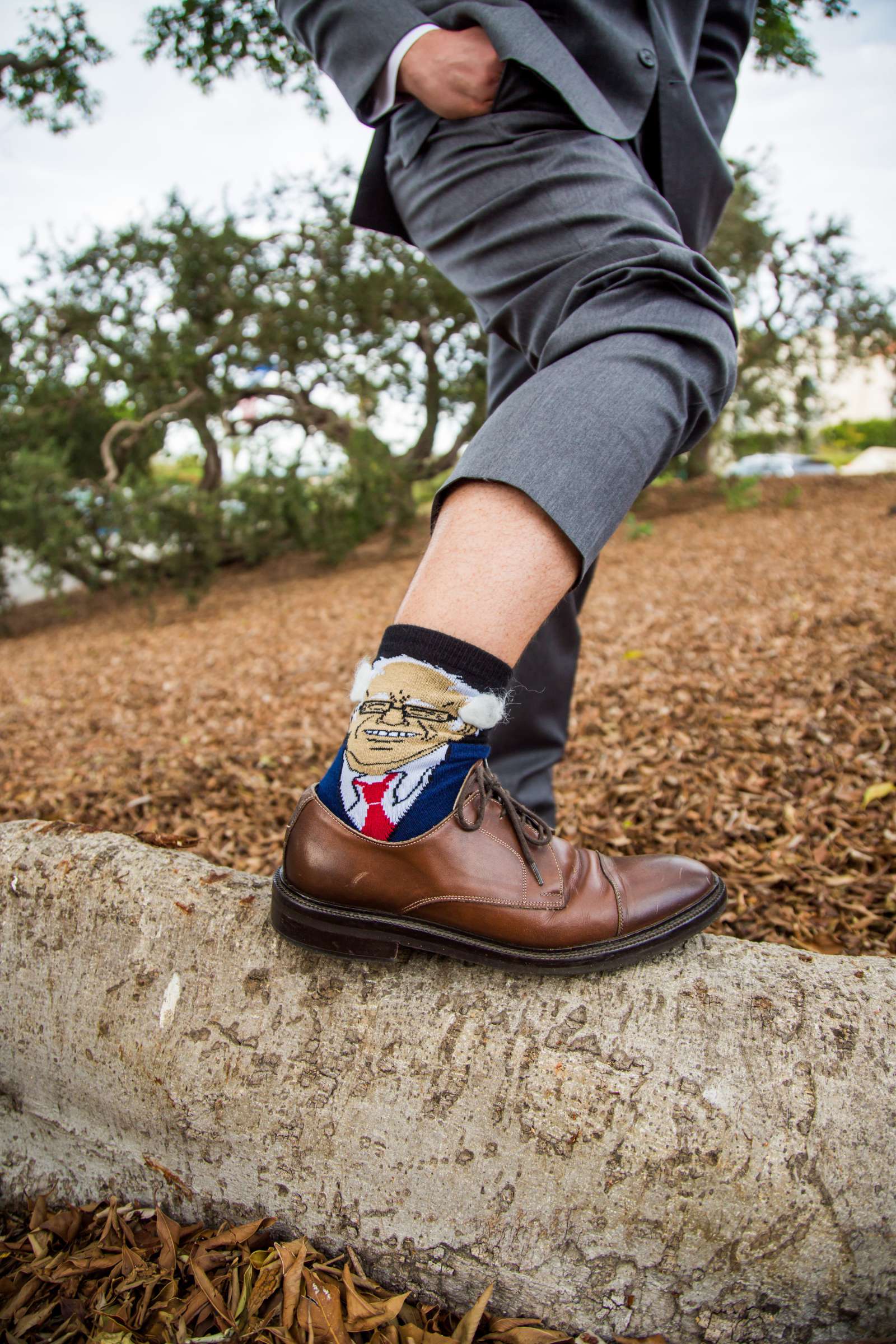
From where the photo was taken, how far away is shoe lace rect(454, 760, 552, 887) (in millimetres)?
924

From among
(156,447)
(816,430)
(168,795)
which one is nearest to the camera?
(168,795)

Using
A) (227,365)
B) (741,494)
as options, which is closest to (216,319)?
(227,365)

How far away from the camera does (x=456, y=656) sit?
2.85 ft

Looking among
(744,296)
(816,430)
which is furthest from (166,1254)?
(816,430)

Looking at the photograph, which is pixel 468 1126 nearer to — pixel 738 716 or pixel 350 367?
pixel 738 716

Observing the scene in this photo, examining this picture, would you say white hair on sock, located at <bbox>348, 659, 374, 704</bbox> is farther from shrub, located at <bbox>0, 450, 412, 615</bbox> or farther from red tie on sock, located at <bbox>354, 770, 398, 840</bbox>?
shrub, located at <bbox>0, 450, 412, 615</bbox>

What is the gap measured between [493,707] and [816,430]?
2430cm

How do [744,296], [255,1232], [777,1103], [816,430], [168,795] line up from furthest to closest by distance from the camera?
[816,430]
[744,296]
[168,795]
[255,1232]
[777,1103]

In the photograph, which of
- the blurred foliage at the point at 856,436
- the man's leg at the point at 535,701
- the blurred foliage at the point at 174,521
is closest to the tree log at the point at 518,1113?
the man's leg at the point at 535,701

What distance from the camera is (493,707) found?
0.89 meters

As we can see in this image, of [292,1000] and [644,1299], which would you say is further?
[292,1000]

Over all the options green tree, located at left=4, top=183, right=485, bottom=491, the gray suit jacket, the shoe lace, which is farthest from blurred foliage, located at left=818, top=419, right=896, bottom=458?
the shoe lace

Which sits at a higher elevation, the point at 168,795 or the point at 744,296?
the point at 744,296

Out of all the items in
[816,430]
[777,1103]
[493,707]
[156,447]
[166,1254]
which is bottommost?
[816,430]
